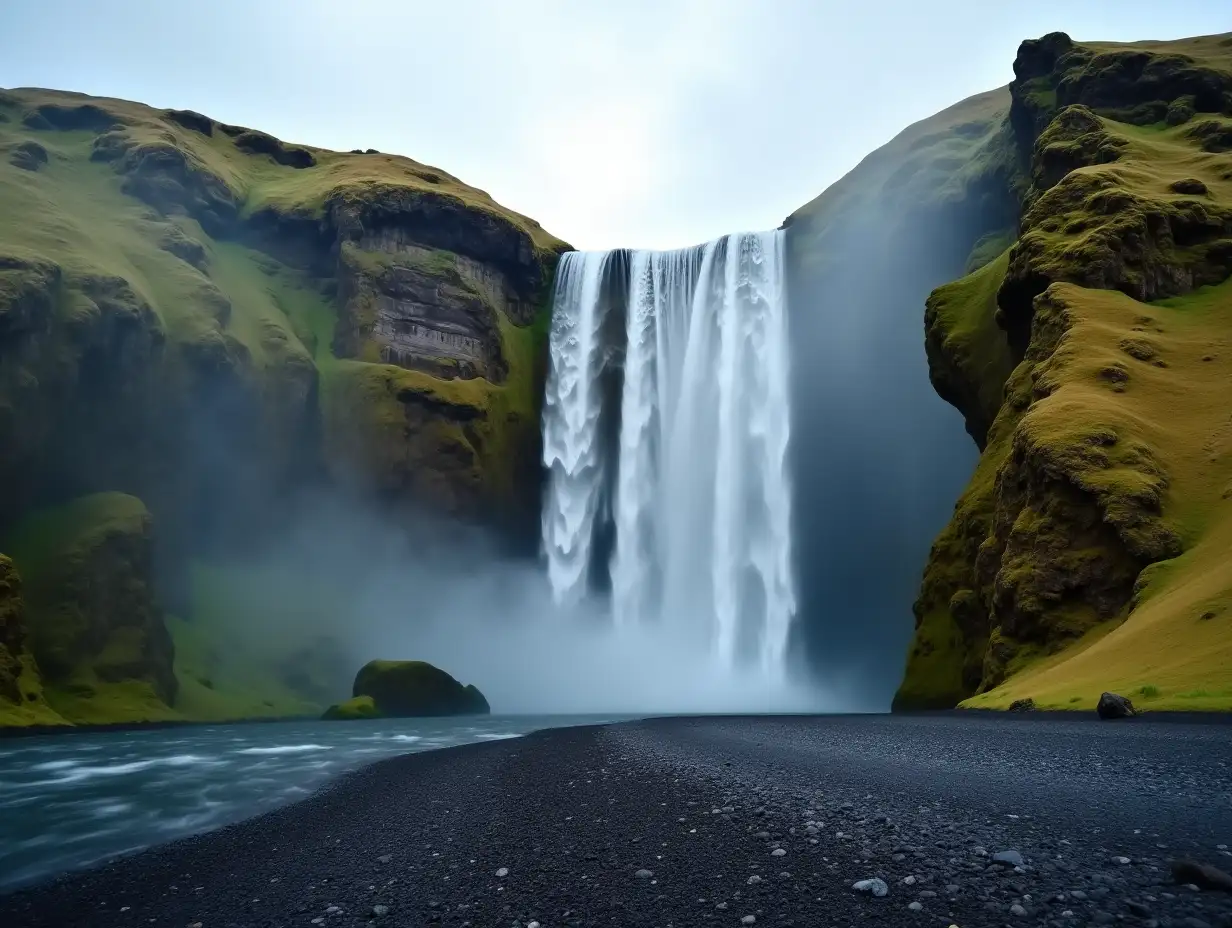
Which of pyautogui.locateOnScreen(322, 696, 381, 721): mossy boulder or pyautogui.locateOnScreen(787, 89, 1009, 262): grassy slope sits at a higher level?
pyautogui.locateOnScreen(787, 89, 1009, 262): grassy slope

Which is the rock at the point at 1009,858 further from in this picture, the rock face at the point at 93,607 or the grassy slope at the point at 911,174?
the grassy slope at the point at 911,174

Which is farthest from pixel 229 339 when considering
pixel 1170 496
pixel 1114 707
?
pixel 1114 707

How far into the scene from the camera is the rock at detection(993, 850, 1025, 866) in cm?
521

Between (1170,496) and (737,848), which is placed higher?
(1170,496)

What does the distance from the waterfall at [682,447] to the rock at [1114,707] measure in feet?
144

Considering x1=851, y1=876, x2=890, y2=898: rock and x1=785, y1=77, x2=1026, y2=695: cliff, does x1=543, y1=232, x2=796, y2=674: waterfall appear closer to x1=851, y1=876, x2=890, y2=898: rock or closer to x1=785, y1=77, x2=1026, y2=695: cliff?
x1=785, y1=77, x2=1026, y2=695: cliff

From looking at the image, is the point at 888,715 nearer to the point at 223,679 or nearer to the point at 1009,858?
the point at 1009,858

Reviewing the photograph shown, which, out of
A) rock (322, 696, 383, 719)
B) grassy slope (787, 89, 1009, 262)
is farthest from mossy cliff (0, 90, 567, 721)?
grassy slope (787, 89, 1009, 262)

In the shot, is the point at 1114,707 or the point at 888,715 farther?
the point at 888,715

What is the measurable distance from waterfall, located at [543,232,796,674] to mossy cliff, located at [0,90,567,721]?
7510 millimetres

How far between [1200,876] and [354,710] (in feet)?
151

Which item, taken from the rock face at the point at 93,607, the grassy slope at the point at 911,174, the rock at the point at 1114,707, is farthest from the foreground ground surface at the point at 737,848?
the grassy slope at the point at 911,174

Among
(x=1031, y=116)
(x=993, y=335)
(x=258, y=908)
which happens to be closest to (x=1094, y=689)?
(x=258, y=908)

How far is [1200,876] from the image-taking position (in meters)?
4.41
